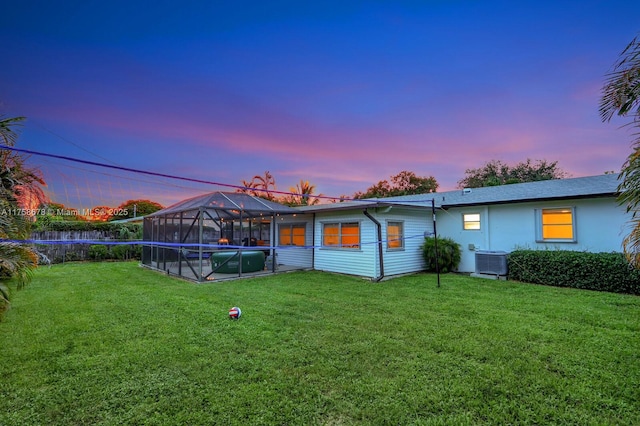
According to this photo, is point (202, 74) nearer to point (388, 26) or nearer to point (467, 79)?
point (388, 26)

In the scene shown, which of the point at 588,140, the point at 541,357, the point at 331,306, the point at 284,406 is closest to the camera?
the point at 284,406

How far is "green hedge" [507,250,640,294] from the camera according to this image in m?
6.95

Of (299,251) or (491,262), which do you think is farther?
(299,251)

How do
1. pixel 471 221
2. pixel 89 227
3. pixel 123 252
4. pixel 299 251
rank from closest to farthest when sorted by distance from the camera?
pixel 471 221
pixel 299 251
pixel 89 227
pixel 123 252

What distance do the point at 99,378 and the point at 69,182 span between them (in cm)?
269

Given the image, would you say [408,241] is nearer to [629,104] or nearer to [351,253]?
[351,253]

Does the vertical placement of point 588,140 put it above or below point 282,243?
above

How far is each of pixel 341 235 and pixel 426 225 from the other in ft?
11.3

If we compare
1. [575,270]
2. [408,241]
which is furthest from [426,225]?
[575,270]

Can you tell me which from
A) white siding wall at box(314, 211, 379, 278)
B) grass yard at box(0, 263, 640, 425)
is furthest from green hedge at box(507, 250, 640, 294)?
white siding wall at box(314, 211, 379, 278)

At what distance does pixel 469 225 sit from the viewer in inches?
413

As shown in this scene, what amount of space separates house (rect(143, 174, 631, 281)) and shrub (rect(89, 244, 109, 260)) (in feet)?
15.2

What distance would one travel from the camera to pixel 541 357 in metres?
3.41

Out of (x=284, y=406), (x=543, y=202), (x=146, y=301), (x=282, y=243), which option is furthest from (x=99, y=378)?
(x=543, y=202)
